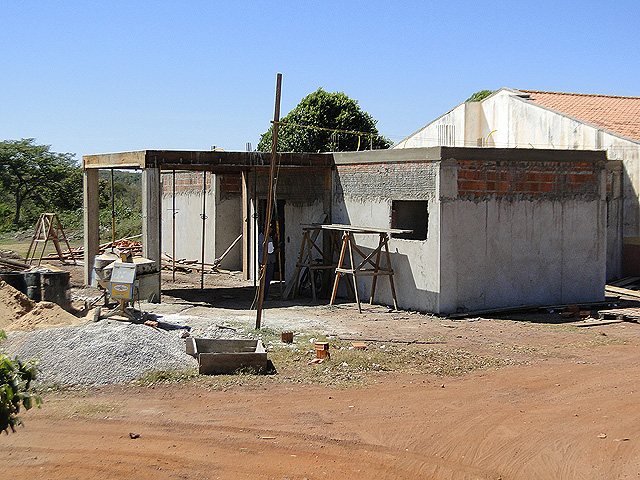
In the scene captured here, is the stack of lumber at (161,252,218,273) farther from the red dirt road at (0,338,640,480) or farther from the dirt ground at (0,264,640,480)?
the red dirt road at (0,338,640,480)

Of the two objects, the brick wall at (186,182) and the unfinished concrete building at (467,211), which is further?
the brick wall at (186,182)

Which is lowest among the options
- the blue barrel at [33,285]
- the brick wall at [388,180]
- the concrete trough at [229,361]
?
Answer: the concrete trough at [229,361]

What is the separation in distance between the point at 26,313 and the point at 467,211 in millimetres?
8113

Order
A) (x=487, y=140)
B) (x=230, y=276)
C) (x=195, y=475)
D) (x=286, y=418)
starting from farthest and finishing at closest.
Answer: (x=487, y=140), (x=230, y=276), (x=286, y=418), (x=195, y=475)

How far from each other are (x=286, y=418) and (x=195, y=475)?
1.71 m

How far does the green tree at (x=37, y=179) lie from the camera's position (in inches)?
1658

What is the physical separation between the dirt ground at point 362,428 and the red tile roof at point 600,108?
1284cm

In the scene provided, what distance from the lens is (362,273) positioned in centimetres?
1422

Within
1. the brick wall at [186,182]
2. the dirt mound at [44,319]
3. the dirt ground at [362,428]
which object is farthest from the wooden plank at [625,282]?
the dirt mound at [44,319]

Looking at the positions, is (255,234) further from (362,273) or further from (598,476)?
(598,476)

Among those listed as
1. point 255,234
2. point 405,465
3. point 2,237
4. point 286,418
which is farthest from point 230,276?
point 2,237

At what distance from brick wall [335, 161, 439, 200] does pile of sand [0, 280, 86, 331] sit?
6470mm

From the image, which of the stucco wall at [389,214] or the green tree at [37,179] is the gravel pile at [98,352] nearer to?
the stucco wall at [389,214]

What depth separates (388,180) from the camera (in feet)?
48.4
